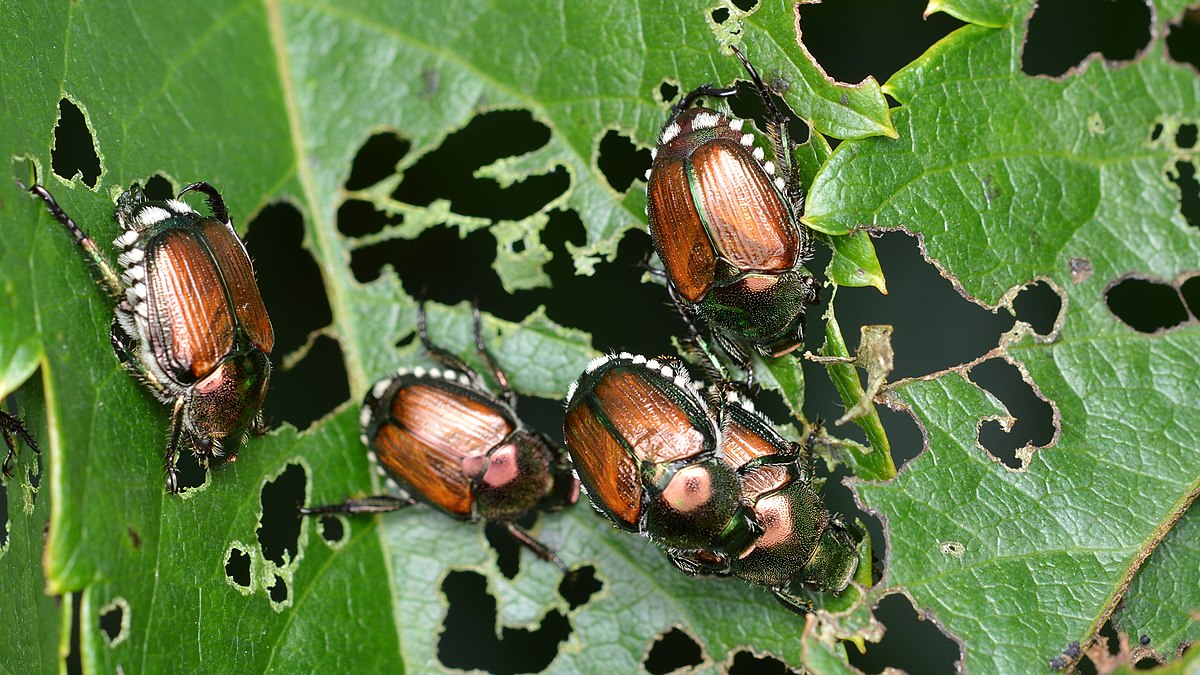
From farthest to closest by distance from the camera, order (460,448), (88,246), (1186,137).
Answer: (460,448)
(88,246)
(1186,137)

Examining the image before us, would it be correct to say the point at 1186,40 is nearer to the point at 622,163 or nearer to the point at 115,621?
the point at 622,163

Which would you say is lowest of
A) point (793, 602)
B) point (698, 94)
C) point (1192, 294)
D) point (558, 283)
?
point (793, 602)

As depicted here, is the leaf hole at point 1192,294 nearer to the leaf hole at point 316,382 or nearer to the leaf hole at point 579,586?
the leaf hole at point 579,586

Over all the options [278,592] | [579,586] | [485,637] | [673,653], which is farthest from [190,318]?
[673,653]

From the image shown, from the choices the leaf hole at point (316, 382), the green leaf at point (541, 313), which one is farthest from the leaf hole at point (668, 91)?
the leaf hole at point (316, 382)

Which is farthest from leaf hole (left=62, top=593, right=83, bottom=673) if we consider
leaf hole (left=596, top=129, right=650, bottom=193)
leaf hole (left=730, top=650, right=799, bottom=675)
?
leaf hole (left=596, top=129, right=650, bottom=193)

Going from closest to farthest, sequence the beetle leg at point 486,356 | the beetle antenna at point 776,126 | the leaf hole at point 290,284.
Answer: the beetle antenna at point 776,126 < the leaf hole at point 290,284 < the beetle leg at point 486,356

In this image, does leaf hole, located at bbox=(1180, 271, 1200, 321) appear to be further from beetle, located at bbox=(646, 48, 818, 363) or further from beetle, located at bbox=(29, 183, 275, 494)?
beetle, located at bbox=(29, 183, 275, 494)
